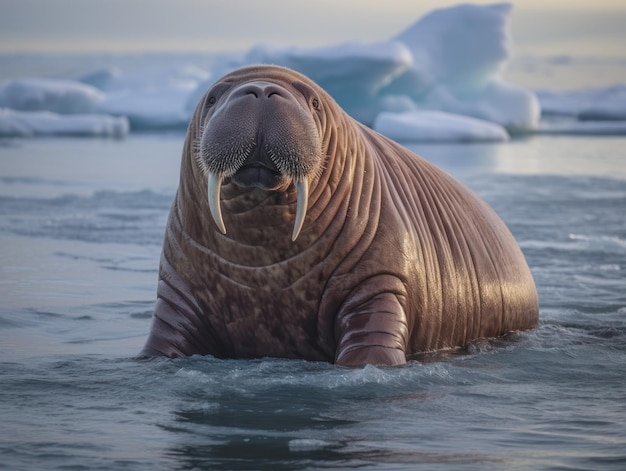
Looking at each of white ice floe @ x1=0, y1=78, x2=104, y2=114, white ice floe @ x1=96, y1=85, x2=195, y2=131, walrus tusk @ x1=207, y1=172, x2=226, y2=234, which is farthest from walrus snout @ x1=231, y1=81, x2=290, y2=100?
white ice floe @ x1=0, y1=78, x2=104, y2=114

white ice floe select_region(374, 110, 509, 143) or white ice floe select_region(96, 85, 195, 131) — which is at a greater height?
white ice floe select_region(96, 85, 195, 131)

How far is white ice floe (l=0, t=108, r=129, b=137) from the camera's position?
3728 centimetres

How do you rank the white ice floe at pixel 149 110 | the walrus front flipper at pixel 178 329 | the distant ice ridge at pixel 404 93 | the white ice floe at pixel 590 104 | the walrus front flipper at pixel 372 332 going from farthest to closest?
the white ice floe at pixel 590 104 < the white ice floe at pixel 149 110 < the distant ice ridge at pixel 404 93 < the walrus front flipper at pixel 178 329 < the walrus front flipper at pixel 372 332

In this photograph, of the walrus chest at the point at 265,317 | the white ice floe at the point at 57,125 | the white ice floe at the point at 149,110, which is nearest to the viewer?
the walrus chest at the point at 265,317

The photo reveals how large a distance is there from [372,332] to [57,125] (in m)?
34.6

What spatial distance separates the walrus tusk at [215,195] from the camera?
5.05 meters

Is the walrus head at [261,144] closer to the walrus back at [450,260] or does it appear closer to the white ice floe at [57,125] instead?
the walrus back at [450,260]

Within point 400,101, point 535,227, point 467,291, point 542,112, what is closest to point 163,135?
point 400,101

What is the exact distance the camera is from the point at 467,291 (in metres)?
6.26

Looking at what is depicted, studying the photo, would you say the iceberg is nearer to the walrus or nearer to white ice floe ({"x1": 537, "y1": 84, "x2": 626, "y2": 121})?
white ice floe ({"x1": 537, "y1": 84, "x2": 626, "y2": 121})

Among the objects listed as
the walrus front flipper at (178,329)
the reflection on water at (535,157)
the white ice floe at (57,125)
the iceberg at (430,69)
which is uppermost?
the iceberg at (430,69)

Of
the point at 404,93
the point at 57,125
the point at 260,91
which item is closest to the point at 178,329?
the point at 260,91

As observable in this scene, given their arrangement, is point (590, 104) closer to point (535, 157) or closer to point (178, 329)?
point (535, 157)

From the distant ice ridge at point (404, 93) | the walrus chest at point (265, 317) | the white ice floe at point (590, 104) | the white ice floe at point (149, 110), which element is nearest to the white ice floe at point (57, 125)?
the distant ice ridge at point (404, 93)
